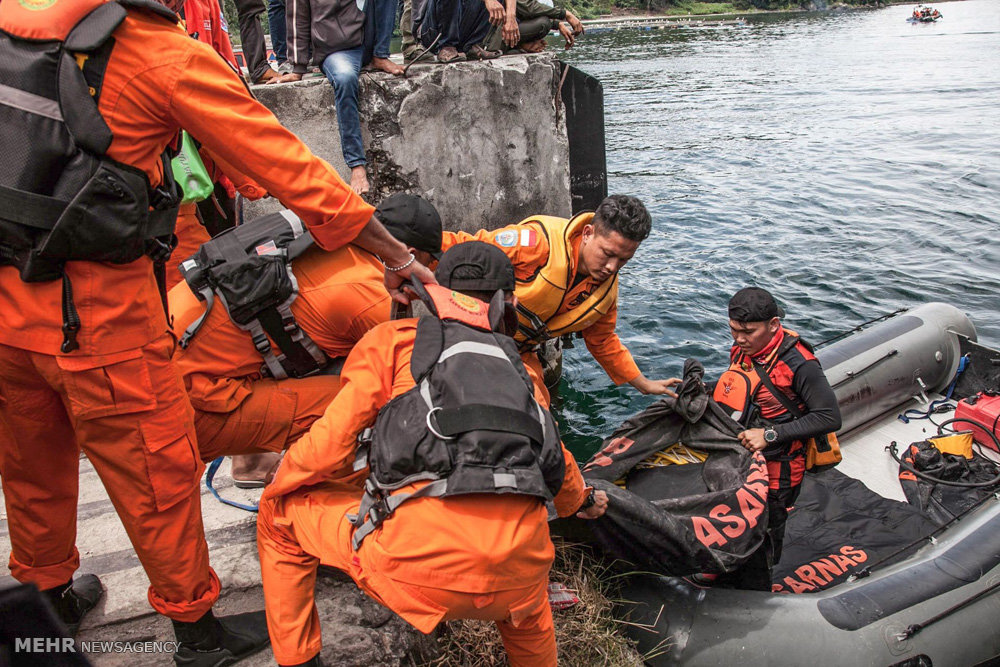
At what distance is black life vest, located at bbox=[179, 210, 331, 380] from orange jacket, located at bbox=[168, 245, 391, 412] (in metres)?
0.04

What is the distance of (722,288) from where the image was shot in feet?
29.2

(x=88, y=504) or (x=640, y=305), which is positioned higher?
Answer: (x=88, y=504)

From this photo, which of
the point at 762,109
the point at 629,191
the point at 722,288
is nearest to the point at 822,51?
the point at 762,109

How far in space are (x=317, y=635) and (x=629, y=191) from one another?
36.3 ft

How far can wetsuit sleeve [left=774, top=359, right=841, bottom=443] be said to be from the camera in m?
3.88

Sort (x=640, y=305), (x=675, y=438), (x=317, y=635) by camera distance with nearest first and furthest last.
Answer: (x=317, y=635) < (x=675, y=438) < (x=640, y=305)

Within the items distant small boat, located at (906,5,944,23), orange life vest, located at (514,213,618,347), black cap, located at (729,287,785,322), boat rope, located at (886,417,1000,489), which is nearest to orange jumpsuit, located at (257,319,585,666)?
orange life vest, located at (514,213,618,347)

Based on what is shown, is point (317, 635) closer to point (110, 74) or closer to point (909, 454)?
point (110, 74)

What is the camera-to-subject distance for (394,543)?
85.6 inches

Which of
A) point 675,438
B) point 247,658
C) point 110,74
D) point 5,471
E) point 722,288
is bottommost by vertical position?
point 722,288

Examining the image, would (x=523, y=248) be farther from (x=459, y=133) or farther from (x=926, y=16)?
(x=926, y=16)

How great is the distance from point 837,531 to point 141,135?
15.4 ft

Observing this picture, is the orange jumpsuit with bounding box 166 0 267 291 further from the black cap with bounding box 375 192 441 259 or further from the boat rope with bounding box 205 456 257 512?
the boat rope with bounding box 205 456 257 512

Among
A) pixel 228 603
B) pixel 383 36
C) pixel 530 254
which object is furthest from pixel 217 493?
pixel 383 36
